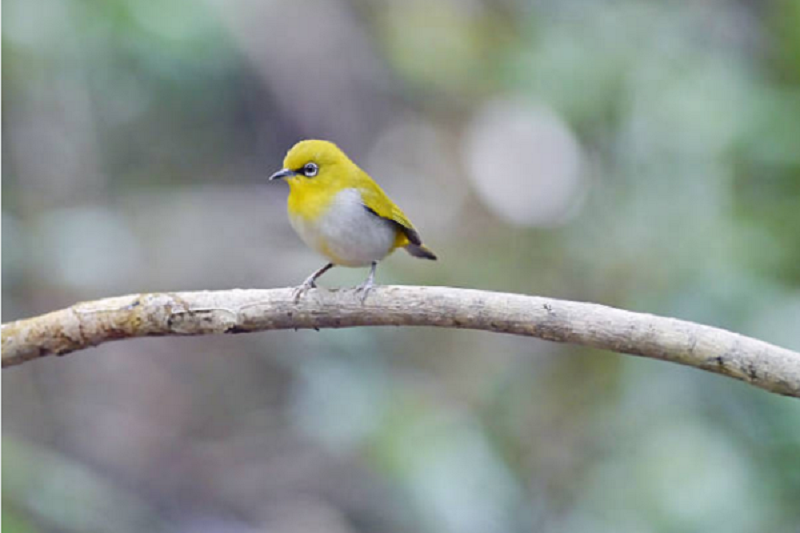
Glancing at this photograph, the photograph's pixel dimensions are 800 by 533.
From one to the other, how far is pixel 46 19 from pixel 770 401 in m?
4.26

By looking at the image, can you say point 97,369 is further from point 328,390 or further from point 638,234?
point 638,234

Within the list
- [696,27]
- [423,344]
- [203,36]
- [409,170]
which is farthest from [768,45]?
[203,36]

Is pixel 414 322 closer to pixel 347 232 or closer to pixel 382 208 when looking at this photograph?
pixel 347 232

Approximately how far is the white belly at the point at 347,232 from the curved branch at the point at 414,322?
0.33m

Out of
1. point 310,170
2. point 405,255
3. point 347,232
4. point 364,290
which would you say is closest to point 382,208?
point 347,232

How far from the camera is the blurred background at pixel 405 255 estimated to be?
160 inches

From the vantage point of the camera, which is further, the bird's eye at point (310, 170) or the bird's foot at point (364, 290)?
the bird's eye at point (310, 170)

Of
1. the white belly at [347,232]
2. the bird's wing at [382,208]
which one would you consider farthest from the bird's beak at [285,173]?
the bird's wing at [382,208]

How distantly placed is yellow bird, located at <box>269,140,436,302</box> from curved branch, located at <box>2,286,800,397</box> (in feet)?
1.11

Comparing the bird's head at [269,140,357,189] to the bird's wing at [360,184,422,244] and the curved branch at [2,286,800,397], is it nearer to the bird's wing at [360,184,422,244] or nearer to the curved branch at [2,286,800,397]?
the bird's wing at [360,184,422,244]

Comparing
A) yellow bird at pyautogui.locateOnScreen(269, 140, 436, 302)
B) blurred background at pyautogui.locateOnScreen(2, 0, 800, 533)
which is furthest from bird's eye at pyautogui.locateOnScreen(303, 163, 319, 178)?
blurred background at pyautogui.locateOnScreen(2, 0, 800, 533)

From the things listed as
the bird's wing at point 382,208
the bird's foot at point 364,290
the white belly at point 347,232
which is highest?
the bird's wing at point 382,208

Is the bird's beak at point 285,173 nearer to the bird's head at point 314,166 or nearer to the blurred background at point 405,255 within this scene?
the bird's head at point 314,166

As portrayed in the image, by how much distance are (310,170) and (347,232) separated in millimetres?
228
